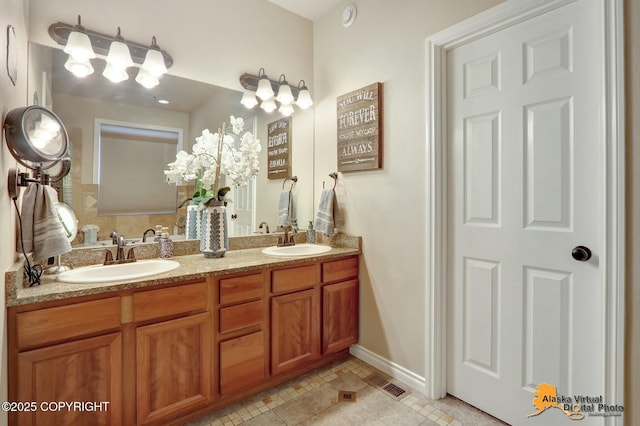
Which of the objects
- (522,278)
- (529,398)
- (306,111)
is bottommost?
(529,398)

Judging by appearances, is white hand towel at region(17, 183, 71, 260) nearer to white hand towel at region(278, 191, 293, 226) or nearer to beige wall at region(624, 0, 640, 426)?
white hand towel at region(278, 191, 293, 226)

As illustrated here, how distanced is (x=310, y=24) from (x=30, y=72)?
6.76ft

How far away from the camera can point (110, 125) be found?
187cm

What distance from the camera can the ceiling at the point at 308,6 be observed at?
249 centimetres

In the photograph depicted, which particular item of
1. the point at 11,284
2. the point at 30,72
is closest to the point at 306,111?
the point at 30,72

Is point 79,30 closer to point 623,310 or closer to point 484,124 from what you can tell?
point 484,124

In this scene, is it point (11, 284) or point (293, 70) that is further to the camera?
point (293, 70)

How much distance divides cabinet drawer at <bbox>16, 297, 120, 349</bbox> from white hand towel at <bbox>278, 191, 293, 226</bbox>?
1418 millimetres

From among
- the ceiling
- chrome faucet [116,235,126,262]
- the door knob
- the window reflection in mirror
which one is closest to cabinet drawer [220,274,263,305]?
chrome faucet [116,235,126,262]

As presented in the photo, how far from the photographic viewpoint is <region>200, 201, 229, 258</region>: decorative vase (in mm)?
1995

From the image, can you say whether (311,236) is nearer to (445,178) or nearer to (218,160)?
(218,160)

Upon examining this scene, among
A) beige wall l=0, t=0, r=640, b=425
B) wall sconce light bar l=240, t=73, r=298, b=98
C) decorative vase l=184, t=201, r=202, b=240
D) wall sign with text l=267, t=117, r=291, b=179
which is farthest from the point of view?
wall sign with text l=267, t=117, r=291, b=179

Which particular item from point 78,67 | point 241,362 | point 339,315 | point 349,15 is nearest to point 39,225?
point 78,67

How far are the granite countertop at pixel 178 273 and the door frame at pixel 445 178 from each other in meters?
0.68
